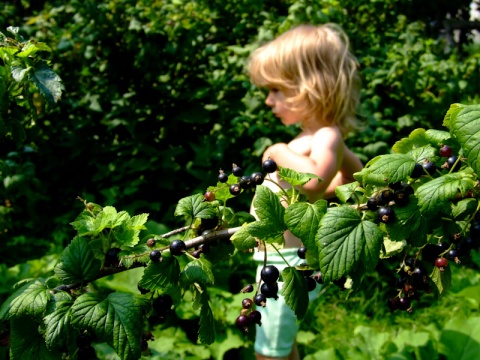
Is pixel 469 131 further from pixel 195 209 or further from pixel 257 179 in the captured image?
pixel 195 209

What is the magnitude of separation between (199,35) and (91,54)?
0.80m

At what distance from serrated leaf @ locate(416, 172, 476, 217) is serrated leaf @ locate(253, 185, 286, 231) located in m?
0.25

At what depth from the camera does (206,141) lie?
3.66 metres

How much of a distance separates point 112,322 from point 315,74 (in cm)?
167

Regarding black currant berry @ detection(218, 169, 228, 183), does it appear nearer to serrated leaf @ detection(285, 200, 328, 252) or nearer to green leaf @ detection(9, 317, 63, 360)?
serrated leaf @ detection(285, 200, 328, 252)

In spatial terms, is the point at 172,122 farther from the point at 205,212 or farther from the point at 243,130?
the point at 205,212

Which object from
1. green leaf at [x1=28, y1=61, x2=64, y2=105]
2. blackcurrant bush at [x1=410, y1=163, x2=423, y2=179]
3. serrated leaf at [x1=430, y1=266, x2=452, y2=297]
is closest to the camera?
blackcurrant bush at [x1=410, y1=163, x2=423, y2=179]

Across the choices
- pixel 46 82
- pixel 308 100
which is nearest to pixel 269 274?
pixel 46 82

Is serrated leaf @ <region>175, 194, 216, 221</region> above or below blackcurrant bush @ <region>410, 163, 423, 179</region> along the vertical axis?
below

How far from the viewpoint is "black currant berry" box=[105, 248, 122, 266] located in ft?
3.33

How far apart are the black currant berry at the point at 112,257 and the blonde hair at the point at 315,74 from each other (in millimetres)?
1448

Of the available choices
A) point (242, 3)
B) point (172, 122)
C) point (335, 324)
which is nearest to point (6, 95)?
point (335, 324)

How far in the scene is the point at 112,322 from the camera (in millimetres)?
928

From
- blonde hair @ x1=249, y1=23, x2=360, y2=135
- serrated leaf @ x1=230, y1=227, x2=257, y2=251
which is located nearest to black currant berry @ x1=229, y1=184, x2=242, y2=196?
serrated leaf @ x1=230, y1=227, x2=257, y2=251
